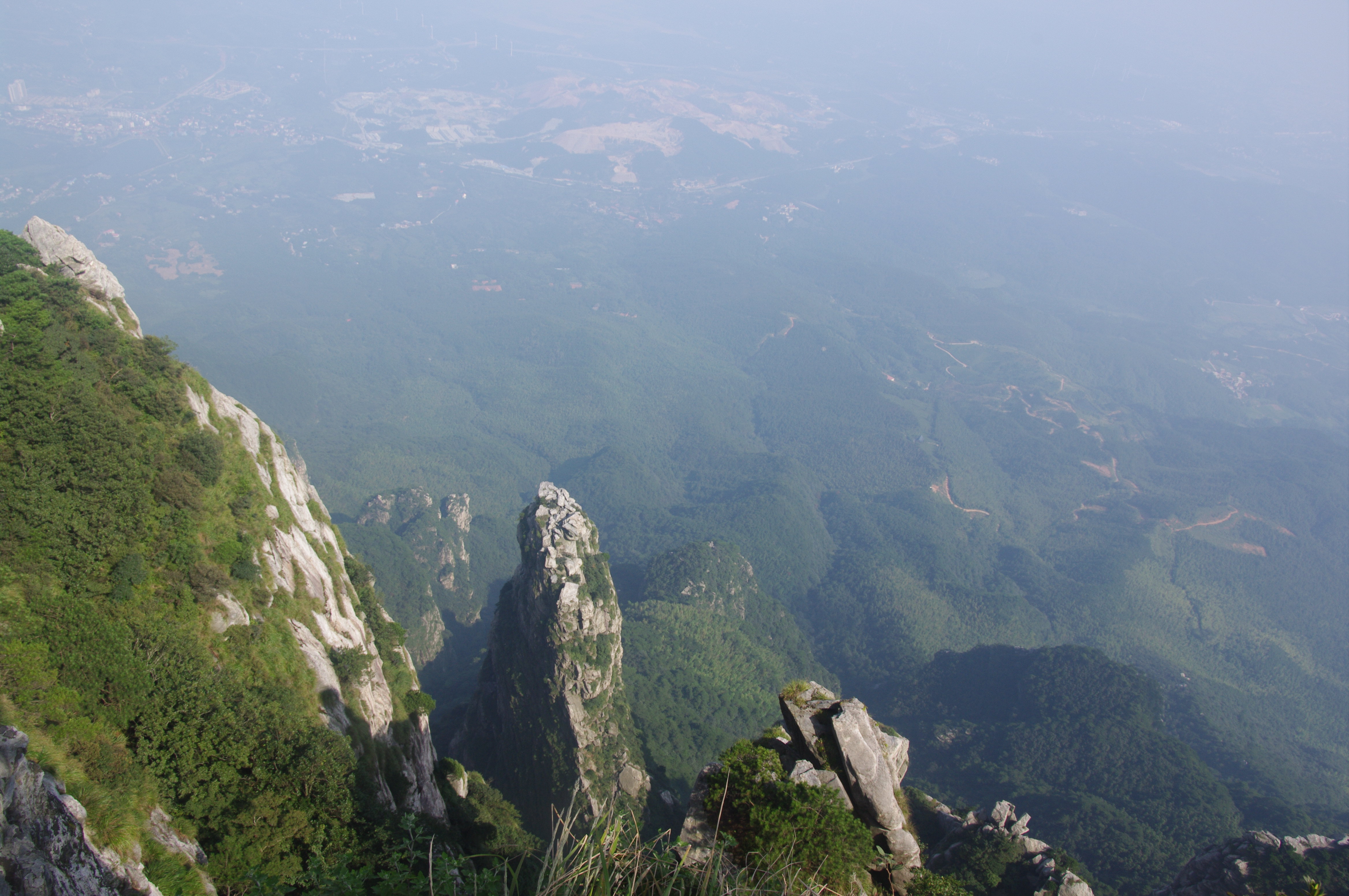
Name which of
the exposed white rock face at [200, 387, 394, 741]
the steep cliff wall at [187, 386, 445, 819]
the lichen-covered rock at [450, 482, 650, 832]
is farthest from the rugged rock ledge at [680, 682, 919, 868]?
the lichen-covered rock at [450, 482, 650, 832]

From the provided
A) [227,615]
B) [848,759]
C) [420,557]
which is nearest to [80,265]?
[227,615]

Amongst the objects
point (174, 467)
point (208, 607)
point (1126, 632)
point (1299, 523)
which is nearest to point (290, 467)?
point (174, 467)

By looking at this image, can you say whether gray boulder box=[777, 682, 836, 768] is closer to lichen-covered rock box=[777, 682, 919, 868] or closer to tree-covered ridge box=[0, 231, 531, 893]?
lichen-covered rock box=[777, 682, 919, 868]

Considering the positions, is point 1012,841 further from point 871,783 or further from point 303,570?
point 303,570

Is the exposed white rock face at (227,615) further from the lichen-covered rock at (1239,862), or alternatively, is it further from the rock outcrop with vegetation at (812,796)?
the lichen-covered rock at (1239,862)

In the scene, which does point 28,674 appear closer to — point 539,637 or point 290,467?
point 290,467

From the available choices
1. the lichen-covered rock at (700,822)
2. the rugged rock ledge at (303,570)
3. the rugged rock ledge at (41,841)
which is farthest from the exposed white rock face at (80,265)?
the lichen-covered rock at (700,822)

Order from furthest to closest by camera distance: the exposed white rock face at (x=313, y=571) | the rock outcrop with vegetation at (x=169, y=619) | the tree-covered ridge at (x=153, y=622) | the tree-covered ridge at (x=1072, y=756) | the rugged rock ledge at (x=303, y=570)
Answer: the tree-covered ridge at (x=1072, y=756), the exposed white rock face at (x=313, y=571), the rugged rock ledge at (x=303, y=570), the rock outcrop with vegetation at (x=169, y=619), the tree-covered ridge at (x=153, y=622)
